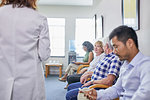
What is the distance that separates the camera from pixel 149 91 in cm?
107

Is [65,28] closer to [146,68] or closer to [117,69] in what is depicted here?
[117,69]

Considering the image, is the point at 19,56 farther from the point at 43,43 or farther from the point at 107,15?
the point at 107,15

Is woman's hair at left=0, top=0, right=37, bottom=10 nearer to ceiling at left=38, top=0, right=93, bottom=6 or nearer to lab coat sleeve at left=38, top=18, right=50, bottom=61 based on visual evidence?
lab coat sleeve at left=38, top=18, right=50, bottom=61

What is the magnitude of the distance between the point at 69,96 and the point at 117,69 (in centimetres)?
63

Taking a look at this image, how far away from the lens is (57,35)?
7090mm

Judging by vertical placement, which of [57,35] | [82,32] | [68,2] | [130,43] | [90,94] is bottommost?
[90,94]

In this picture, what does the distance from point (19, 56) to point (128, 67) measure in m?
0.86

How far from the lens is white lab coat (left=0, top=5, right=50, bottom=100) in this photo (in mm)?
1302

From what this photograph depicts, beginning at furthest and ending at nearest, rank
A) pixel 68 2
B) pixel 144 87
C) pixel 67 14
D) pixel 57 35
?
pixel 57 35 < pixel 67 14 < pixel 68 2 < pixel 144 87

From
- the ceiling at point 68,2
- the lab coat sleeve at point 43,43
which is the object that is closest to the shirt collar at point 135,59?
the lab coat sleeve at point 43,43

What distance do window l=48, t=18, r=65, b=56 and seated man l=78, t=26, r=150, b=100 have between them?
5.65 m

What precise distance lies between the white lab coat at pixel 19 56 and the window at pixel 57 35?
5.71 m

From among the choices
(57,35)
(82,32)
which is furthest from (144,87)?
(57,35)

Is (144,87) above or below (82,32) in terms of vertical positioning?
below
